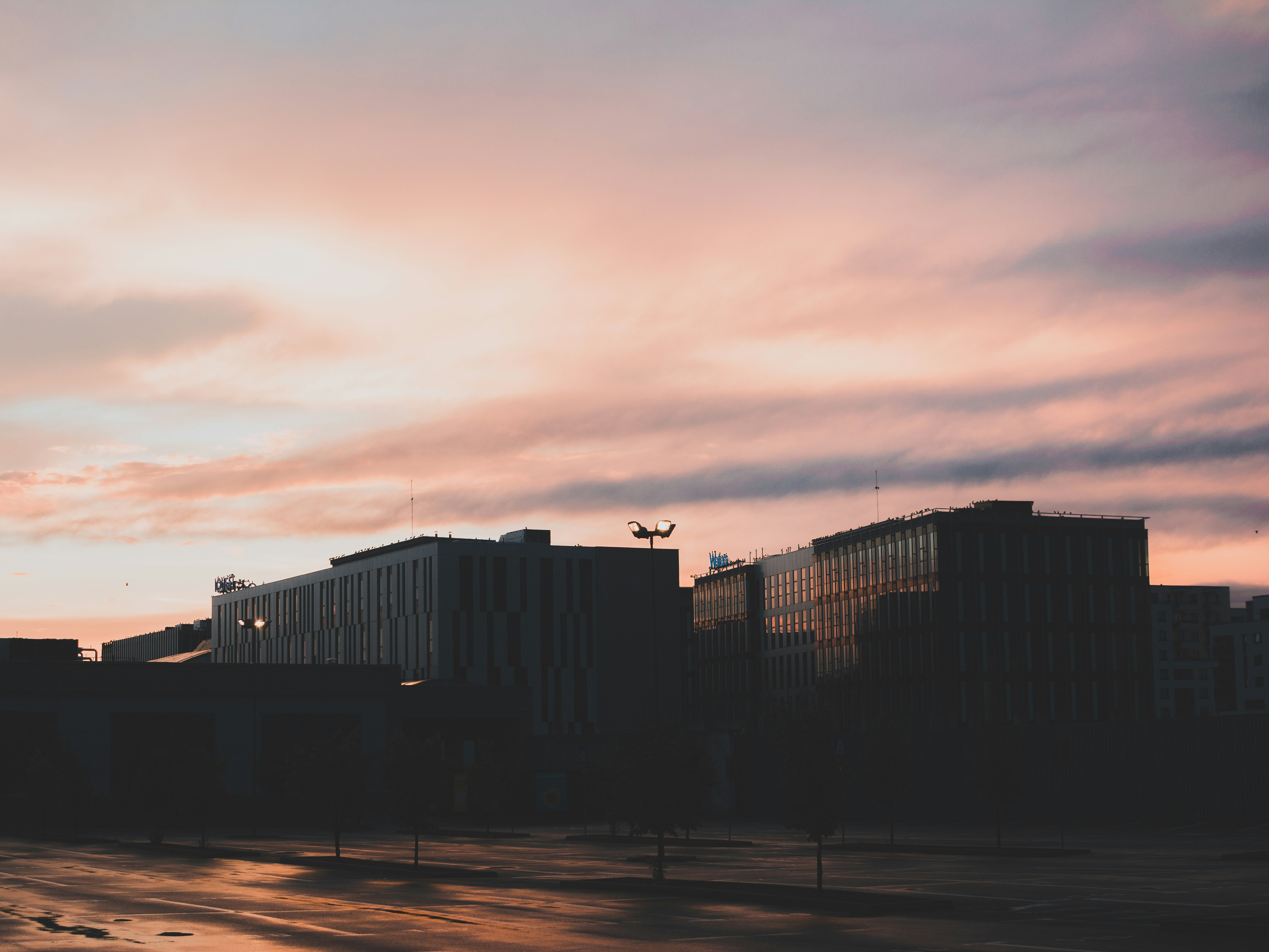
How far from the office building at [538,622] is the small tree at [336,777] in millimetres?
72781

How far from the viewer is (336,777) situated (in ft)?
160

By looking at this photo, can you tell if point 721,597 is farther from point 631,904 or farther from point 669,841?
point 631,904

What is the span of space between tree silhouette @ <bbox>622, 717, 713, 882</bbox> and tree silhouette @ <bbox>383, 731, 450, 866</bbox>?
10804mm

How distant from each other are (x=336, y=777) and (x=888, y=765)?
21200 millimetres

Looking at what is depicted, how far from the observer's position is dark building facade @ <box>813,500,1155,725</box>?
130 meters

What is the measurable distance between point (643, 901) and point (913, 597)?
105933mm

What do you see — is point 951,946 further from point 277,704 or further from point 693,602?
point 693,602

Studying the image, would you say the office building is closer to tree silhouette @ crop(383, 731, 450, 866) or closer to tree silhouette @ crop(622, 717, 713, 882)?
tree silhouette @ crop(383, 731, 450, 866)

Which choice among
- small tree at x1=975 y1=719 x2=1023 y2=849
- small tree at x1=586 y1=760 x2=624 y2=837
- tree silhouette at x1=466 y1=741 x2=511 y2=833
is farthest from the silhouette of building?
small tree at x1=975 y1=719 x2=1023 y2=849

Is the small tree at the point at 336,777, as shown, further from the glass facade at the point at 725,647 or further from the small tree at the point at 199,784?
the glass facade at the point at 725,647

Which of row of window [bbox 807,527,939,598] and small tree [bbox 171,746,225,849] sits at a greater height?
row of window [bbox 807,527,939,598]

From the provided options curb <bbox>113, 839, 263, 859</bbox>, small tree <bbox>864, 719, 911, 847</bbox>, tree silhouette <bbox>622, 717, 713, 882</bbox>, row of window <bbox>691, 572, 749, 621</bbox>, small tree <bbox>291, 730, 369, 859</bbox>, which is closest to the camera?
tree silhouette <bbox>622, 717, 713, 882</bbox>

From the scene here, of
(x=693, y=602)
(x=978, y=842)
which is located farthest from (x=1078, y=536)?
(x=978, y=842)

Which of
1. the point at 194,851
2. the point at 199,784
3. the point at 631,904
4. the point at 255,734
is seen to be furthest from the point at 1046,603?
the point at 631,904
